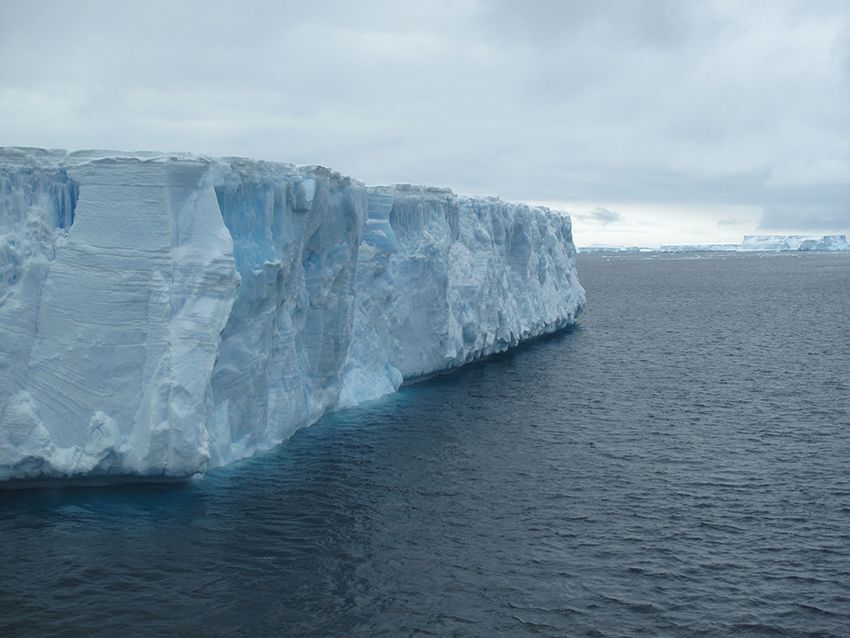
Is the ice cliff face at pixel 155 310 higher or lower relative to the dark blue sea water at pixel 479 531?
higher

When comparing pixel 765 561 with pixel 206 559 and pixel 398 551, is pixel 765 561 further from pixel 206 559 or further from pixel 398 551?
pixel 206 559

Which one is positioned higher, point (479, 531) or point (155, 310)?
point (155, 310)

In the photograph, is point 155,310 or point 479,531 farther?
point 155,310

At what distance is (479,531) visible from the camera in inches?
817

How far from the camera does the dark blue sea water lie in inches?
645

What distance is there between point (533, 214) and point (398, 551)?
128ft

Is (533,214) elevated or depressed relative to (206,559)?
elevated

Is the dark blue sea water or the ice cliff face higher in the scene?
the ice cliff face

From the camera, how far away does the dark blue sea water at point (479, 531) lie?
16.4m

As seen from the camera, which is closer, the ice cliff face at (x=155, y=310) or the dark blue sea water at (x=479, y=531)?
the dark blue sea water at (x=479, y=531)

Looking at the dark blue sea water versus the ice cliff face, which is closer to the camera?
the dark blue sea water

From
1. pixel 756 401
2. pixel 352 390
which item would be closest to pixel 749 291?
pixel 756 401

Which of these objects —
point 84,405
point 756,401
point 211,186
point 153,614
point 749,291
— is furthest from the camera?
point 749,291

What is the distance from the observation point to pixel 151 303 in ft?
73.4
